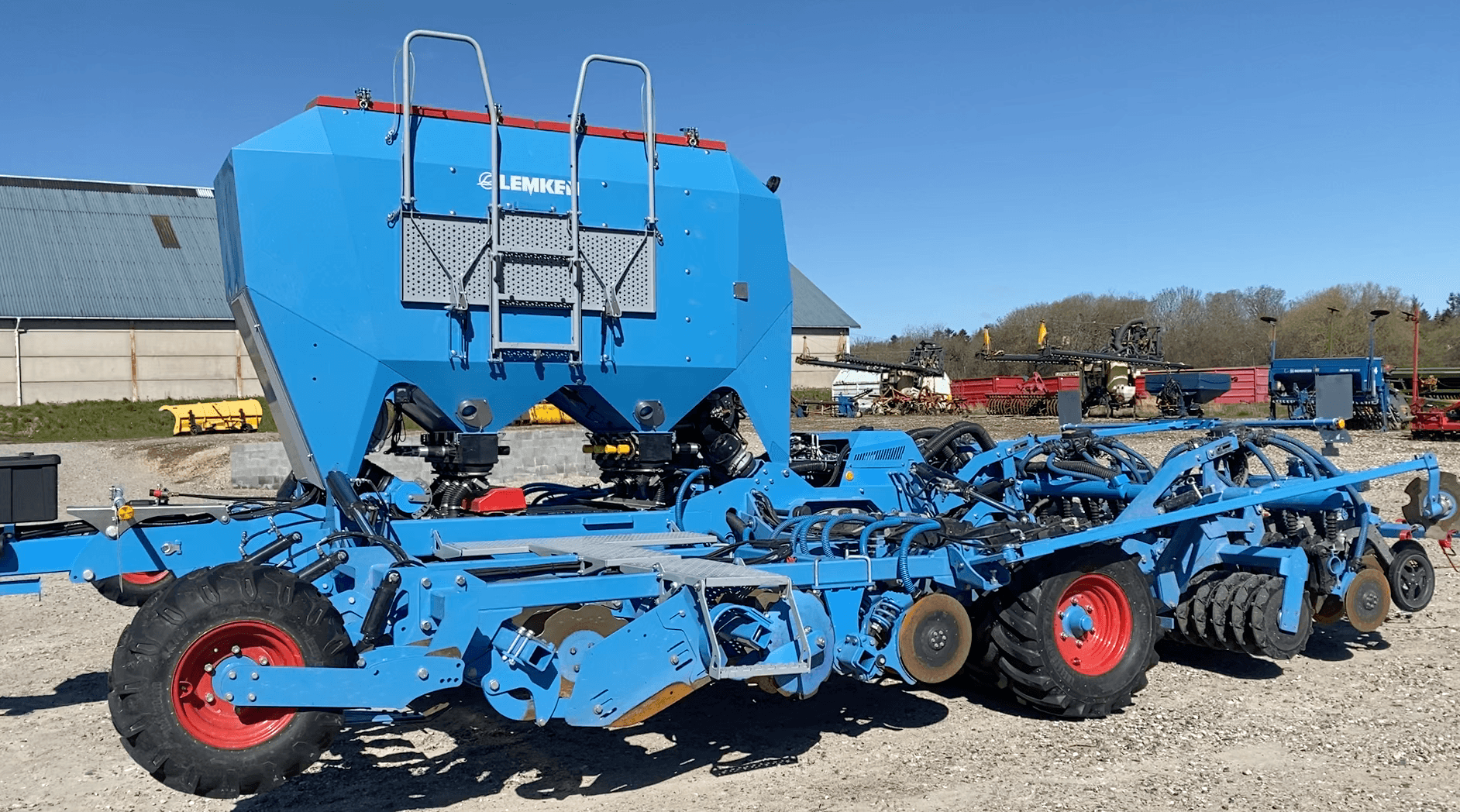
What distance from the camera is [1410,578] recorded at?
7152 mm

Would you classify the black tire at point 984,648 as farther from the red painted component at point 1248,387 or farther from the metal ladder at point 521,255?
the red painted component at point 1248,387

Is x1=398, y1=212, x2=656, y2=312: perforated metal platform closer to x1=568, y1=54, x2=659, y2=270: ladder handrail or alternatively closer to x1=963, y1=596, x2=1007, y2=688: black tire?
x1=568, y1=54, x2=659, y2=270: ladder handrail

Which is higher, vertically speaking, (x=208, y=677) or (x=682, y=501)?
(x=682, y=501)

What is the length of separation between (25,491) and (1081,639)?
5074 mm

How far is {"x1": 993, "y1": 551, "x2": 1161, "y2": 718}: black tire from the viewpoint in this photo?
575 centimetres

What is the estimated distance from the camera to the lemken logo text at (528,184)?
6.11 metres

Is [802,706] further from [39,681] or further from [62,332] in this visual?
[62,332]

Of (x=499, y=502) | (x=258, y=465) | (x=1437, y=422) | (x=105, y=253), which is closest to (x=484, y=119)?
(x=499, y=502)

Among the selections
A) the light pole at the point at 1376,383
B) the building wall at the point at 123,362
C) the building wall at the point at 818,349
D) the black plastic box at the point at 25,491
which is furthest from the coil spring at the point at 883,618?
the building wall at the point at 818,349

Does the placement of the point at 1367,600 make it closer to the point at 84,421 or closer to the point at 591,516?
the point at 591,516

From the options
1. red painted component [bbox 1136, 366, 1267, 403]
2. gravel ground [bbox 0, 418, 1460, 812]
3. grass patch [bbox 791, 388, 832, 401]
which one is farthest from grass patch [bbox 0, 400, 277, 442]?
red painted component [bbox 1136, 366, 1267, 403]

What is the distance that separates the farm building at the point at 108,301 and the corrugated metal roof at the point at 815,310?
18.2 m

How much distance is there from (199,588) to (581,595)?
1388 mm

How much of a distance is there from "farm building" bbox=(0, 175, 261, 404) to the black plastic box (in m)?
30.6
